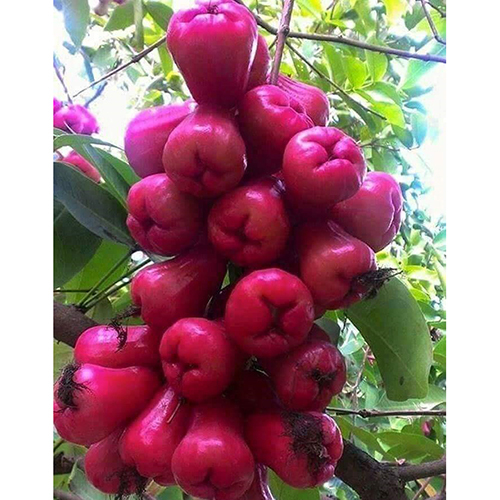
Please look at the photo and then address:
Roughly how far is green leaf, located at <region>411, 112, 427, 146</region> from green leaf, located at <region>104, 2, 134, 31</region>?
401 millimetres

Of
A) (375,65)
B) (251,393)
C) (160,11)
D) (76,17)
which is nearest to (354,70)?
(375,65)

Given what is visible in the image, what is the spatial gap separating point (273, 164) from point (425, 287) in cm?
64

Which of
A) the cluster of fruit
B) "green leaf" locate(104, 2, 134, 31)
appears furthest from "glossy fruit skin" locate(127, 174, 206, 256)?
"green leaf" locate(104, 2, 134, 31)

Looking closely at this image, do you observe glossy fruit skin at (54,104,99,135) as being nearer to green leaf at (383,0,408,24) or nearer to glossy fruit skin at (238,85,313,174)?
glossy fruit skin at (238,85,313,174)

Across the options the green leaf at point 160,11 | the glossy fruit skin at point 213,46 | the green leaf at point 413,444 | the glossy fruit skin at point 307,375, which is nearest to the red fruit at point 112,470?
the glossy fruit skin at point 307,375

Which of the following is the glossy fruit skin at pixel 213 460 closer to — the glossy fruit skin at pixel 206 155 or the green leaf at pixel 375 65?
the glossy fruit skin at pixel 206 155

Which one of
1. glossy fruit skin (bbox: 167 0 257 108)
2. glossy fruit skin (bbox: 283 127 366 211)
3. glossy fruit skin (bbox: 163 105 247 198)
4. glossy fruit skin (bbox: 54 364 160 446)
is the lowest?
glossy fruit skin (bbox: 54 364 160 446)

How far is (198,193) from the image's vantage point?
1.35ft

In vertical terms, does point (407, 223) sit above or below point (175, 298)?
below

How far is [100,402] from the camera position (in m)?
0.40

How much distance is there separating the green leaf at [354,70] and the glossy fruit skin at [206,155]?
0.53 metres

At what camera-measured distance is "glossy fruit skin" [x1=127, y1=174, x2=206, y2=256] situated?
1.38 ft
